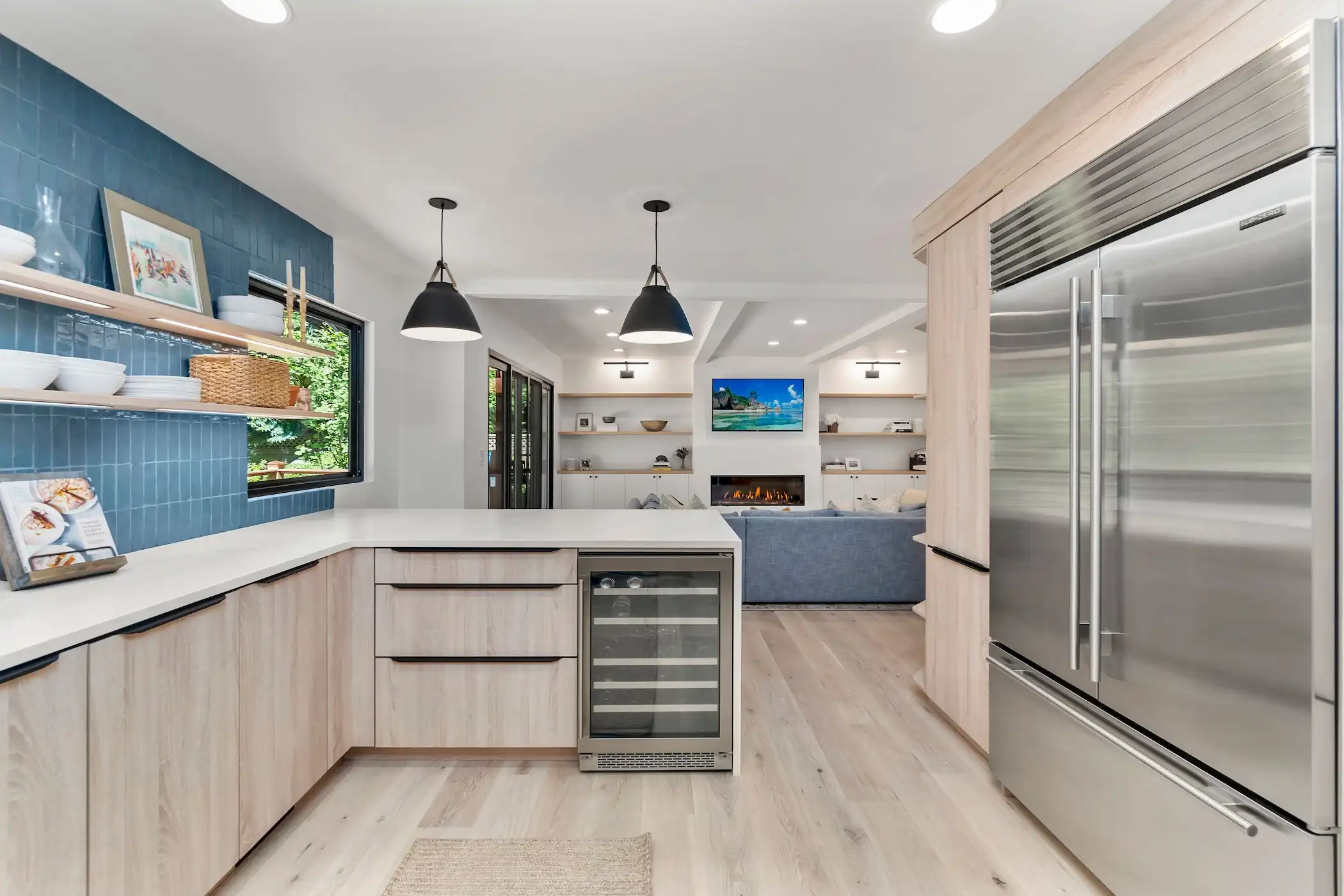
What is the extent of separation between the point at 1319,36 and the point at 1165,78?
1.52 ft

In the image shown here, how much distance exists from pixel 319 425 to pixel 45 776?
2447 millimetres

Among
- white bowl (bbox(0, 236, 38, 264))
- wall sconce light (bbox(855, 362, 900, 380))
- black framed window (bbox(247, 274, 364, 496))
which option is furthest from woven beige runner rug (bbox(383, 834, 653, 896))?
wall sconce light (bbox(855, 362, 900, 380))

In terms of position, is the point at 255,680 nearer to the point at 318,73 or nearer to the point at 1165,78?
the point at 318,73

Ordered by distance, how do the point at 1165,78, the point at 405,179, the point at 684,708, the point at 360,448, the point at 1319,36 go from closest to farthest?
1. the point at 1319,36
2. the point at 1165,78
3. the point at 684,708
4. the point at 405,179
5. the point at 360,448

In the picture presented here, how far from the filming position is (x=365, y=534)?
2.56 m

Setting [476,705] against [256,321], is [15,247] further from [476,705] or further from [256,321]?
[476,705]

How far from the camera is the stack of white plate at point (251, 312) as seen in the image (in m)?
2.45

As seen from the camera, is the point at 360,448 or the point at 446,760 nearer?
the point at 446,760

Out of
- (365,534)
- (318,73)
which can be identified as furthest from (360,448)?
(318,73)

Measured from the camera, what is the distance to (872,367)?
364 inches

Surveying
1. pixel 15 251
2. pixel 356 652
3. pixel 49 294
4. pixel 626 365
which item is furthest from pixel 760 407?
pixel 15 251

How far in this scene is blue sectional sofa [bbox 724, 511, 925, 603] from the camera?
5.07 m

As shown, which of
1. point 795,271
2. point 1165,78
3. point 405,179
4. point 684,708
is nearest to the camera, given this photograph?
point 1165,78

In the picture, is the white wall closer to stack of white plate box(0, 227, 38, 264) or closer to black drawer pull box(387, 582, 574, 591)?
black drawer pull box(387, 582, 574, 591)
